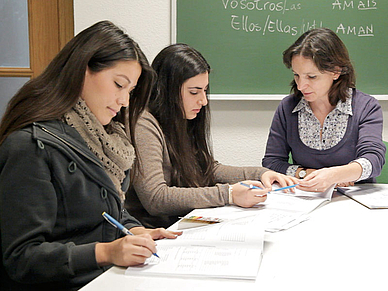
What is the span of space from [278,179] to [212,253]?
78 cm

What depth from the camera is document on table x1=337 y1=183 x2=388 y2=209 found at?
1573mm

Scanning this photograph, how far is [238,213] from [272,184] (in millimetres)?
443

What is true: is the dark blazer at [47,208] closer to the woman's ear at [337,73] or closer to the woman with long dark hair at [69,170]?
the woman with long dark hair at [69,170]

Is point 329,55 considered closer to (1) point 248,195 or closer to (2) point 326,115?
(2) point 326,115

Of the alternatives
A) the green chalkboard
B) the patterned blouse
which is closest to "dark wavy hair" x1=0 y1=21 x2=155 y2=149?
the patterned blouse

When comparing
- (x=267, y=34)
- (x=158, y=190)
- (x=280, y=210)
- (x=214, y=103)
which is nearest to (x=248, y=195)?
(x=280, y=210)

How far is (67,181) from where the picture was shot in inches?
40.4

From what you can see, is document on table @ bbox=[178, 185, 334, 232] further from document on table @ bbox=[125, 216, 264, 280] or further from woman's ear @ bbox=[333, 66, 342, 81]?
woman's ear @ bbox=[333, 66, 342, 81]

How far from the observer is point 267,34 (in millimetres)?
2602

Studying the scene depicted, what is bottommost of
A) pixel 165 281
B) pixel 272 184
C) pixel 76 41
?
pixel 272 184

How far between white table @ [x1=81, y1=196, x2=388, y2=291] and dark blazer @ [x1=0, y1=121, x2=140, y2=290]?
110 millimetres

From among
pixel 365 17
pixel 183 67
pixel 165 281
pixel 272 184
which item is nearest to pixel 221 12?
pixel 365 17

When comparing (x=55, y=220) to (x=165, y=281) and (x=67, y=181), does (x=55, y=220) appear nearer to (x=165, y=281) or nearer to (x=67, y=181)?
(x=67, y=181)

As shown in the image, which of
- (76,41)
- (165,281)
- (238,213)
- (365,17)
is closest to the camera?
(165,281)
